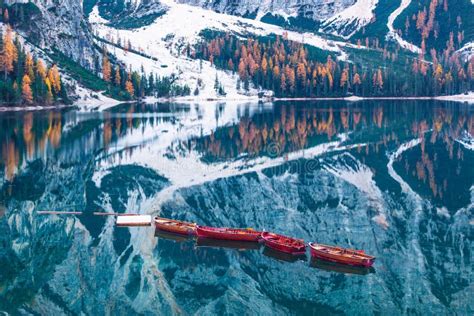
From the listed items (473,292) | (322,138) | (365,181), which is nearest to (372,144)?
(322,138)

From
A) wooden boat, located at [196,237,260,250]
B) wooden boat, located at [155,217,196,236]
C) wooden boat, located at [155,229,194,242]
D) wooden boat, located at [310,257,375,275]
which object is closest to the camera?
wooden boat, located at [310,257,375,275]

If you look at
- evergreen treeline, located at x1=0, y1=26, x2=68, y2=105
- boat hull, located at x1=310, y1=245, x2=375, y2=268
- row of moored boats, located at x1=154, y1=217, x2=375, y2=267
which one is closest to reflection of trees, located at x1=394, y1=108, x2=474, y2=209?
boat hull, located at x1=310, y1=245, x2=375, y2=268

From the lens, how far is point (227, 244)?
4578 centimetres

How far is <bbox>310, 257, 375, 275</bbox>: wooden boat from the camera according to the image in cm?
3997

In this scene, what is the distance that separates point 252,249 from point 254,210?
11682mm

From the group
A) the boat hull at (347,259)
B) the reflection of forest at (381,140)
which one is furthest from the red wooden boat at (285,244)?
the reflection of forest at (381,140)

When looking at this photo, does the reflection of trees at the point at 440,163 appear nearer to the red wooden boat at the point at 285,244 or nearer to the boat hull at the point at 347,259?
the boat hull at the point at 347,259

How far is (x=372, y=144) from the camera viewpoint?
99375mm

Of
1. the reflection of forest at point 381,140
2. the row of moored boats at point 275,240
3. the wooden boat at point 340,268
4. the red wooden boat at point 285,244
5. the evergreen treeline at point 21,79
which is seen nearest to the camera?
the wooden boat at point 340,268

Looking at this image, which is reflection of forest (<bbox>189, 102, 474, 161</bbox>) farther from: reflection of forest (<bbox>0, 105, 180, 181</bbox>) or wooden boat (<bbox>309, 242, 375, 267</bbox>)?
wooden boat (<bbox>309, 242, 375, 267</bbox>)

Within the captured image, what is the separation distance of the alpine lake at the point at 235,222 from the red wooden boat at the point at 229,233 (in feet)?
2.73

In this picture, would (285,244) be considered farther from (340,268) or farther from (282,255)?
(340,268)

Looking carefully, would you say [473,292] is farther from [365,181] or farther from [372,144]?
[372,144]

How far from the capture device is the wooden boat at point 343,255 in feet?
132
